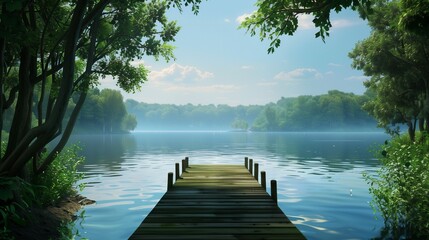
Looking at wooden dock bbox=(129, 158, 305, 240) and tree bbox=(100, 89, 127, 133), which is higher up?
tree bbox=(100, 89, 127, 133)

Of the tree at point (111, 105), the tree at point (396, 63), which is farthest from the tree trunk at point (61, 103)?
the tree at point (111, 105)

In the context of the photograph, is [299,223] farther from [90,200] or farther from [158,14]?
[158,14]

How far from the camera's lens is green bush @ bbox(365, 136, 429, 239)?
10810 millimetres

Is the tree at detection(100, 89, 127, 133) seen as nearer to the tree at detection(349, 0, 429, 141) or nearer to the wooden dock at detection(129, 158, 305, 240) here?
the tree at detection(349, 0, 429, 141)

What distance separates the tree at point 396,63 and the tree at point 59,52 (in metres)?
17.1

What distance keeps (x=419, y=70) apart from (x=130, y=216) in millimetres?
22826

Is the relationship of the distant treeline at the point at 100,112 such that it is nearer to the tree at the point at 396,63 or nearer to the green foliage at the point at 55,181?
the tree at the point at 396,63

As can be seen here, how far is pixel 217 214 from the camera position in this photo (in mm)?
10312

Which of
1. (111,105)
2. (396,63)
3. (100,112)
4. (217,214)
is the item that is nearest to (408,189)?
(217,214)

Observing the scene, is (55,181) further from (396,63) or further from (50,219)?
(396,63)

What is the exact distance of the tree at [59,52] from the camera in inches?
372

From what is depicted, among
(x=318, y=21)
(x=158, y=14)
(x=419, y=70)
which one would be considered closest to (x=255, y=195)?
(x=318, y=21)

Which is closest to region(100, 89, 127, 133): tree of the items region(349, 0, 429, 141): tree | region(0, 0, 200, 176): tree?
region(349, 0, 429, 141): tree

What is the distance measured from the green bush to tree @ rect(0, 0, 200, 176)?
25.8ft
